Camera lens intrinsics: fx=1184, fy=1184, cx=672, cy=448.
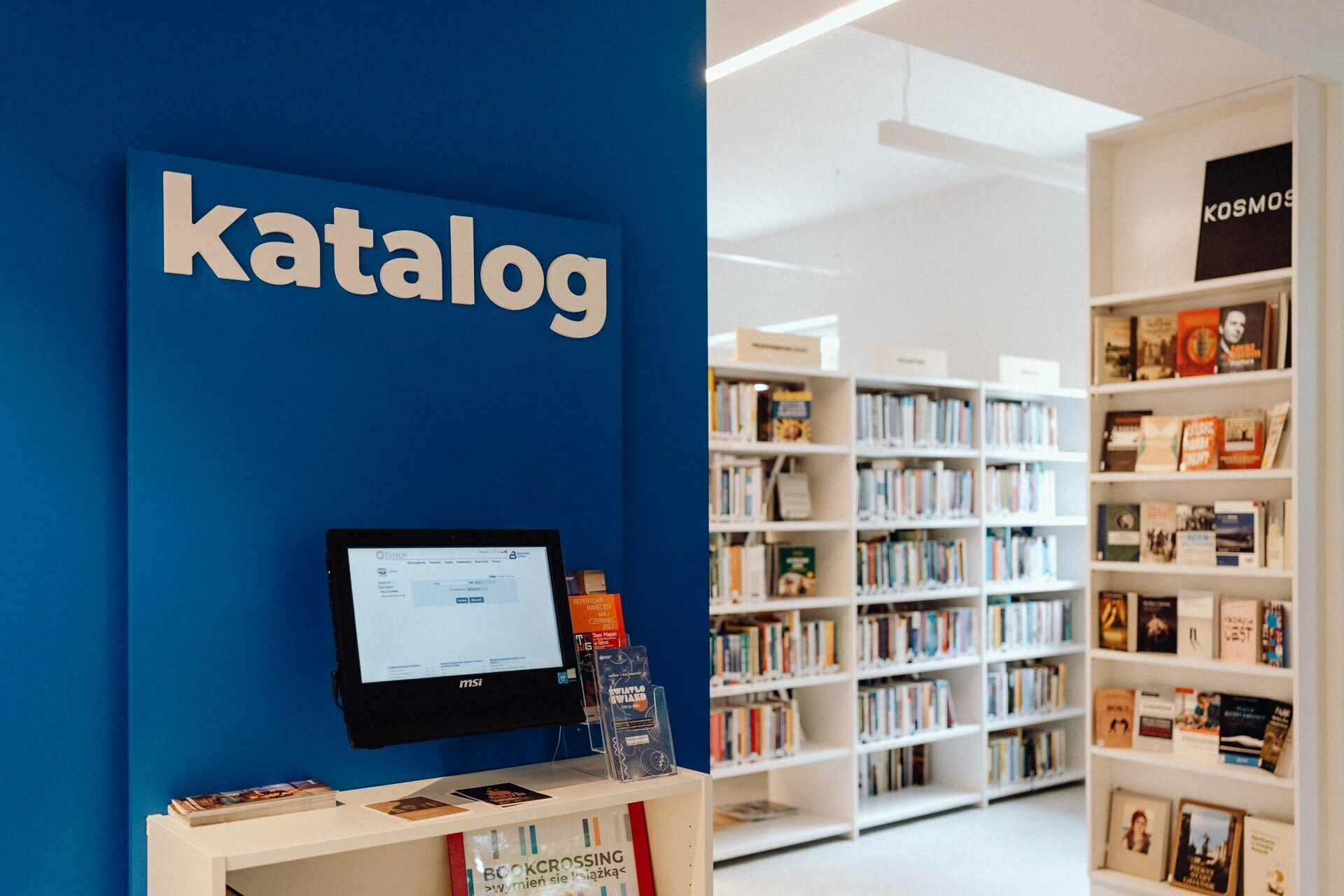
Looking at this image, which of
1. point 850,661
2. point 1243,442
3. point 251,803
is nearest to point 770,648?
point 850,661

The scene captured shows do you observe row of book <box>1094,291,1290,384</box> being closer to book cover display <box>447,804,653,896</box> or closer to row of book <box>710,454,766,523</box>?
row of book <box>710,454,766,523</box>

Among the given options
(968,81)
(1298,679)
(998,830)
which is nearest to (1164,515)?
(1298,679)

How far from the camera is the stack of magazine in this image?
5.76 ft

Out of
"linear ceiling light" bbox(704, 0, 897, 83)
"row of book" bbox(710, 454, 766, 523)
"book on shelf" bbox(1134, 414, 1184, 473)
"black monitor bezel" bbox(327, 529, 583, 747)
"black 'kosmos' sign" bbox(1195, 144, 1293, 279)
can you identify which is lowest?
"black monitor bezel" bbox(327, 529, 583, 747)

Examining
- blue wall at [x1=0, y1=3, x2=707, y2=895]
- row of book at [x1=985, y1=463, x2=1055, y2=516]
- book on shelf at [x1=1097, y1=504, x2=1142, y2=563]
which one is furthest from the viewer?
row of book at [x1=985, y1=463, x2=1055, y2=516]

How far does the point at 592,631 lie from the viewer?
2.17 metres

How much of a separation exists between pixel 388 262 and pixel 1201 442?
2767 millimetres

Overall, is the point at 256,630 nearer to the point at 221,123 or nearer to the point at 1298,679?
the point at 221,123

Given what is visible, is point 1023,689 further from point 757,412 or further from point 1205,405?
point 1205,405

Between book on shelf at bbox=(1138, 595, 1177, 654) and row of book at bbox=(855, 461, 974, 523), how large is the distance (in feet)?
5.38

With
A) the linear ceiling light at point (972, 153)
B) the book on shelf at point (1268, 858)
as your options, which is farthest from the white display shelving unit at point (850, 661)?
the book on shelf at point (1268, 858)

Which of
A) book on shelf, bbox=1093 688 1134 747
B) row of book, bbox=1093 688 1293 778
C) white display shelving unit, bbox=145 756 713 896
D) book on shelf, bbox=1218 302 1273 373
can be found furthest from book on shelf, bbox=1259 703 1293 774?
white display shelving unit, bbox=145 756 713 896

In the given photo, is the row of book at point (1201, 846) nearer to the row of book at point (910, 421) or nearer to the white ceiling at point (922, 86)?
the row of book at point (910, 421)

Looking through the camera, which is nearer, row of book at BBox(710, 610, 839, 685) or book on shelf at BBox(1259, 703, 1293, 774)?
book on shelf at BBox(1259, 703, 1293, 774)
